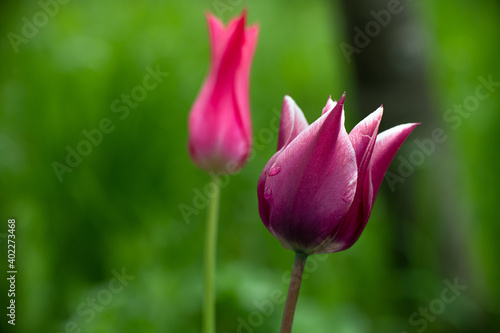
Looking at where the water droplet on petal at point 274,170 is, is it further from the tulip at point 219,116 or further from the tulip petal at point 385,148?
the tulip at point 219,116

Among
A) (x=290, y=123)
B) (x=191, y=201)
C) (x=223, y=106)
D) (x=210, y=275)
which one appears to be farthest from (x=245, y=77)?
(x=191, y=201)

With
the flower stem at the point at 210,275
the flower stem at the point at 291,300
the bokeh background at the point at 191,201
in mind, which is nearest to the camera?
the flower stem at the point at 291,300

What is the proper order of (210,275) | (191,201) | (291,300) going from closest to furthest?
(291,300), (210,275), (191,201)

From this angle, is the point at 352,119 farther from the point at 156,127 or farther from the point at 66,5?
the point at 66,5

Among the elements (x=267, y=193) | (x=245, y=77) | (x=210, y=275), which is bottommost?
(x=210, y=275)

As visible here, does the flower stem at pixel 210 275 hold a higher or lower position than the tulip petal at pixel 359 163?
lower

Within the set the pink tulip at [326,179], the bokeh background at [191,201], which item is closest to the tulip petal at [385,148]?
the pink tulip at [326,179]

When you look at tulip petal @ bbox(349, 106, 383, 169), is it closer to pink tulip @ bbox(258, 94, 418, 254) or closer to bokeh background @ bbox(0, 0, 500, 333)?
pink tulip @ bbox(258, 94, 418, 254)

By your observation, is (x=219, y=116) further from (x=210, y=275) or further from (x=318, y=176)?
(x=318, y=176)
